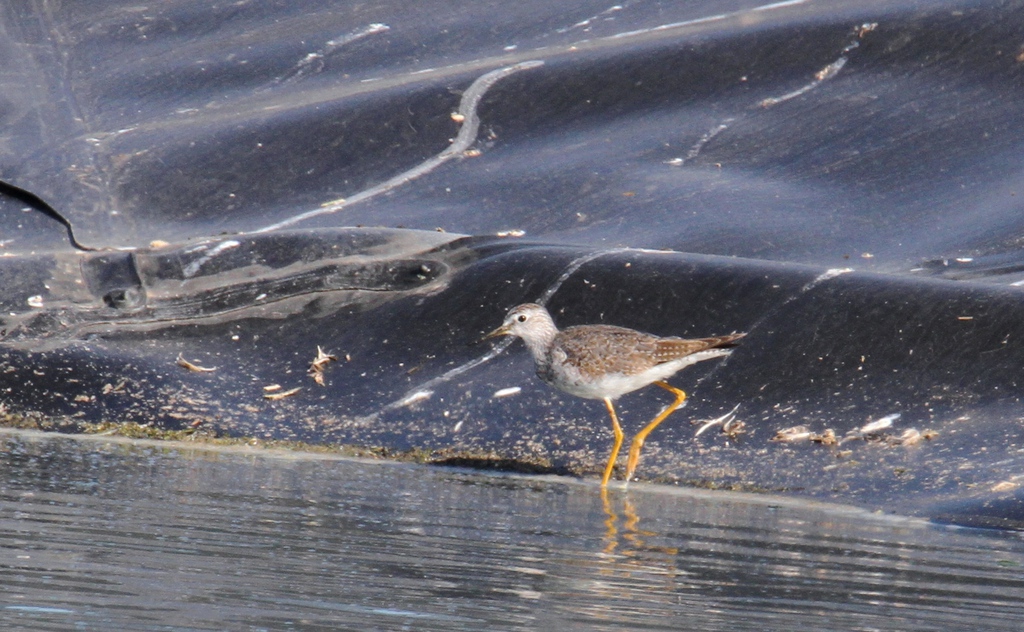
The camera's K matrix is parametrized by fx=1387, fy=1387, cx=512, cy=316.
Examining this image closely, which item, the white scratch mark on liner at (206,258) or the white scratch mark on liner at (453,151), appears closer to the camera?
the white scratch mark on liner at (206,258)

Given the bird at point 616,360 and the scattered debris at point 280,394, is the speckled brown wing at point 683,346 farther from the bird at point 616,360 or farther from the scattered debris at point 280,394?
the scattered debris at point 280,394

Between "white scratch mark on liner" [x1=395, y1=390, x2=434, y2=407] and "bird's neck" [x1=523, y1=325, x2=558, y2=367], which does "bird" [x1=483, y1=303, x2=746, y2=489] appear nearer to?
"bird's neck" [x1=523, y1=325, x2=558, y2=367]

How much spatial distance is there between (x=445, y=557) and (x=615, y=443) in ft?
10.4

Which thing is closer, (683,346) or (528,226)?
(683,346)

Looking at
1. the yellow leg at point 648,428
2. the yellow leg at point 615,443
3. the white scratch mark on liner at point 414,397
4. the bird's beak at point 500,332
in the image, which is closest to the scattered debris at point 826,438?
the yellow leg at point 648,428

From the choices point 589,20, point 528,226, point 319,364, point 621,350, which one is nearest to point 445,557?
point 621,350

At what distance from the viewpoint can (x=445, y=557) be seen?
421 cm

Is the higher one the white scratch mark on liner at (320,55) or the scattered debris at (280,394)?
the white scratch mark on liner at (320,55)

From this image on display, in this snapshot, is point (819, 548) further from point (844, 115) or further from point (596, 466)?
point (844, 115)

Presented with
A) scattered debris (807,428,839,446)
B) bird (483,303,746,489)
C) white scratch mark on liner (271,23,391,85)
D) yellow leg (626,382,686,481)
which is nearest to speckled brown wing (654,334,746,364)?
bird (483,303,746,489)

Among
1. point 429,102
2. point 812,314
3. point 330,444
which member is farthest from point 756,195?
point 330,444

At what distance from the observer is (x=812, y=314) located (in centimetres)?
765

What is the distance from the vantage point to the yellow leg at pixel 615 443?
6824 millimetres

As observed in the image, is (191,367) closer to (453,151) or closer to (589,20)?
(453,151)
